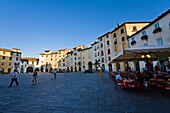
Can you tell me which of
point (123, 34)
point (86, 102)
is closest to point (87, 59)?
point (123, 34)

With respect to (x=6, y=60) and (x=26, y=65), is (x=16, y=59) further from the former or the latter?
(x=26, y=65)

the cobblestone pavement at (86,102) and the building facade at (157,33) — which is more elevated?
the building facade at (157,33)

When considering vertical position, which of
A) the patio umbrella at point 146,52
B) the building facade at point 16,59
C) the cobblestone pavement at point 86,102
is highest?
the building facade at point 16,59

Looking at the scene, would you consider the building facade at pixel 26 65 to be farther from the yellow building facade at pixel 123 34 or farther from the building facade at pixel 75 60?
the yellow building facade at pixel 123 34

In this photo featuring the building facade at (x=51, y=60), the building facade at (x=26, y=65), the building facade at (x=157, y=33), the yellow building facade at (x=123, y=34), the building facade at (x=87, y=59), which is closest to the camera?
the building facade at (x=157, y=33)

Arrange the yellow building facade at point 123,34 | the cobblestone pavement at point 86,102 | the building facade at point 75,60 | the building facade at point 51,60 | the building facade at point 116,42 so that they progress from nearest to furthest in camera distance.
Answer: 1. the cobblestone pavement at point 86,102
2. the yellow building facade at point 123,34
3. the building facade at point 116,42
4. the building facade at point 75,60
5. the building facade at point 51,60

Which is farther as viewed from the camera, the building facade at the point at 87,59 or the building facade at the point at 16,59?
the building facade at the point at 16,59

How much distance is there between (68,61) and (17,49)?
95.1 feet

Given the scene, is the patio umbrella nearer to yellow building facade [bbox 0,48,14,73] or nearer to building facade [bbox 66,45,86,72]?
building facade [bbox 66,45,86,72]

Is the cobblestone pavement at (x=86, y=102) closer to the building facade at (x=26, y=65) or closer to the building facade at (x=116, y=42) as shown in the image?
the building facade at (x=116, y=42)

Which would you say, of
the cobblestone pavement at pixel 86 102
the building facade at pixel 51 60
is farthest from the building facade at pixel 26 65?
the cobblestone pavement at pixel 86 102

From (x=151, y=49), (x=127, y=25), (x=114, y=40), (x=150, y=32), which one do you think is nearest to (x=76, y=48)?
(x=114, y=40)

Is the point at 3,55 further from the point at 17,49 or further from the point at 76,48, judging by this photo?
the point at 76,48

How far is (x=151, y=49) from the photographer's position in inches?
197
